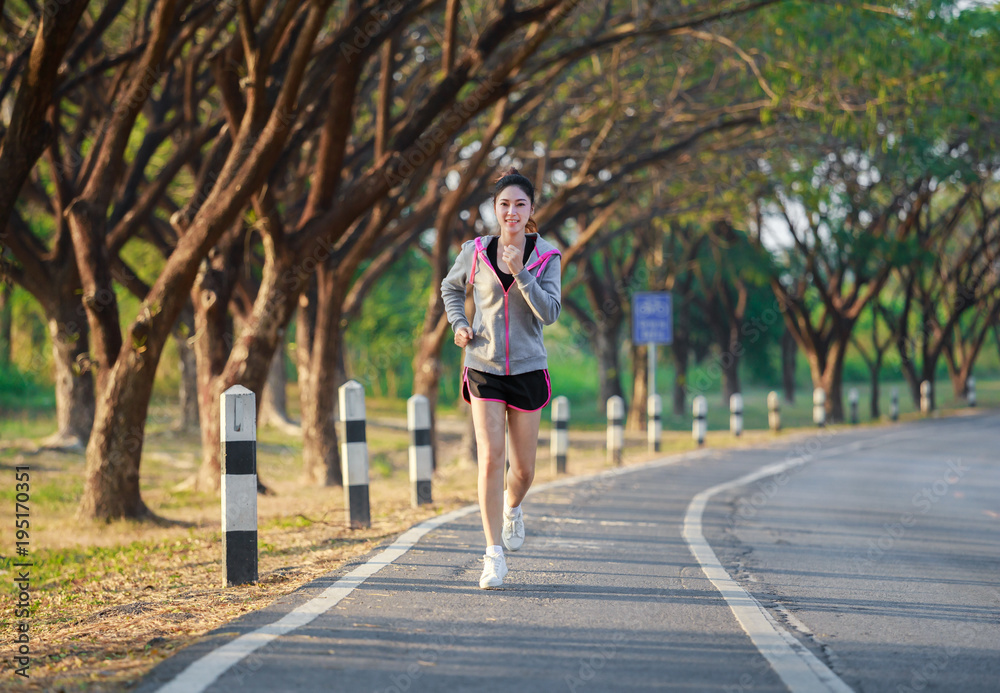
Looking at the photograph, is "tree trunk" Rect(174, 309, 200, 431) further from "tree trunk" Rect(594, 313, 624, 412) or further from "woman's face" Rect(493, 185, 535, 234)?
"woman's face" Rect(493, 185, 535, 234)

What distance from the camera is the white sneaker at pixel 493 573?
550 centimetres

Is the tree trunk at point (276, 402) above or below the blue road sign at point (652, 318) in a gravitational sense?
below

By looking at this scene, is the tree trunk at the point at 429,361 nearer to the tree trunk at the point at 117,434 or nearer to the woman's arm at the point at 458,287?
the tree trunk at the point at 117,434

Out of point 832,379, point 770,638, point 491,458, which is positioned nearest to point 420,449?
point 491,458

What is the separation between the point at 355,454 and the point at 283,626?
3.43 metres

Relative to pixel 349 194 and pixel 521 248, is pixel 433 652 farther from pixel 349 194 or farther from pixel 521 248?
pixel 349 194

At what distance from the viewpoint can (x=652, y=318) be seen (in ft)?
64.1

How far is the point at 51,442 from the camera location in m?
17.5

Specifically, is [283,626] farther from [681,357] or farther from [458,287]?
[681,357]

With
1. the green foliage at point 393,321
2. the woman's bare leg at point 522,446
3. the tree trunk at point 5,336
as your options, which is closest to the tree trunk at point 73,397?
the woman's bare leg at point 522,446

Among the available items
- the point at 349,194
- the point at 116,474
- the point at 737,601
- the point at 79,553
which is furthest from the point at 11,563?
the point at 737,601

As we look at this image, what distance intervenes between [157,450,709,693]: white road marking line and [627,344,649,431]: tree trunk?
22.0 meters

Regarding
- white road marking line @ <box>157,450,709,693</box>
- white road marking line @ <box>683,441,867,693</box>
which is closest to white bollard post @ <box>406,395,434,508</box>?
white road marking line @ <box>157,450,709,693</box>

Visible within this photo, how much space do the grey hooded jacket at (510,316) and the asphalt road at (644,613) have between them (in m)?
1.16
